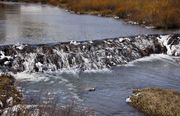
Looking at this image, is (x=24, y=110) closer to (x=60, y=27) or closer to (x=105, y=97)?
(x=105, y=97)

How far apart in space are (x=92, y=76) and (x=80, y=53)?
2959mm

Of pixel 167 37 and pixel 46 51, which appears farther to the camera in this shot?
pixel 167 37

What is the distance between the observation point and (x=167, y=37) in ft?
89.4

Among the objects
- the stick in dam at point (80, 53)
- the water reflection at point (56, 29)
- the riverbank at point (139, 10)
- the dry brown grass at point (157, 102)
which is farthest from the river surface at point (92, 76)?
the riverbank at point (139, 10)

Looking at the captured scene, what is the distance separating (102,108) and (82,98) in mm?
1240

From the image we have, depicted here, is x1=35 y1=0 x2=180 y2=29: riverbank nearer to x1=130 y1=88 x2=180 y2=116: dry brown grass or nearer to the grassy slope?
the grassy slope

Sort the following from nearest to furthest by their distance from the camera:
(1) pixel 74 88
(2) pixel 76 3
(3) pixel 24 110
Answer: (3) pixel 24 110, (1) pixel 74 88, (2) pixel 76 3

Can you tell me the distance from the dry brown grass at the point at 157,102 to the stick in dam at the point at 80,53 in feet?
19.0

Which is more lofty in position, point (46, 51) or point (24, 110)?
point (24, 110)

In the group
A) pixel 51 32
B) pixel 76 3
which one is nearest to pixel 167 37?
pixel 51 32

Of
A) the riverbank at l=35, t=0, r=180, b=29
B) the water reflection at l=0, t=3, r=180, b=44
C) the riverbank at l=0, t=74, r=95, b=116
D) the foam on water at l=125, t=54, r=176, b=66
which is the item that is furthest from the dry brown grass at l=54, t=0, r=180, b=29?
the riverbank at l=0, t=74, r=95, b=116

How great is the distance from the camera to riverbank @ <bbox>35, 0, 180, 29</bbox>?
33.8 m

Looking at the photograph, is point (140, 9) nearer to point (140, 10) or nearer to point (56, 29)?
point (140, 10)

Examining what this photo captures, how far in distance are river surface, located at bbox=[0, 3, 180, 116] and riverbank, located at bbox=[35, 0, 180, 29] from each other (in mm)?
2517
